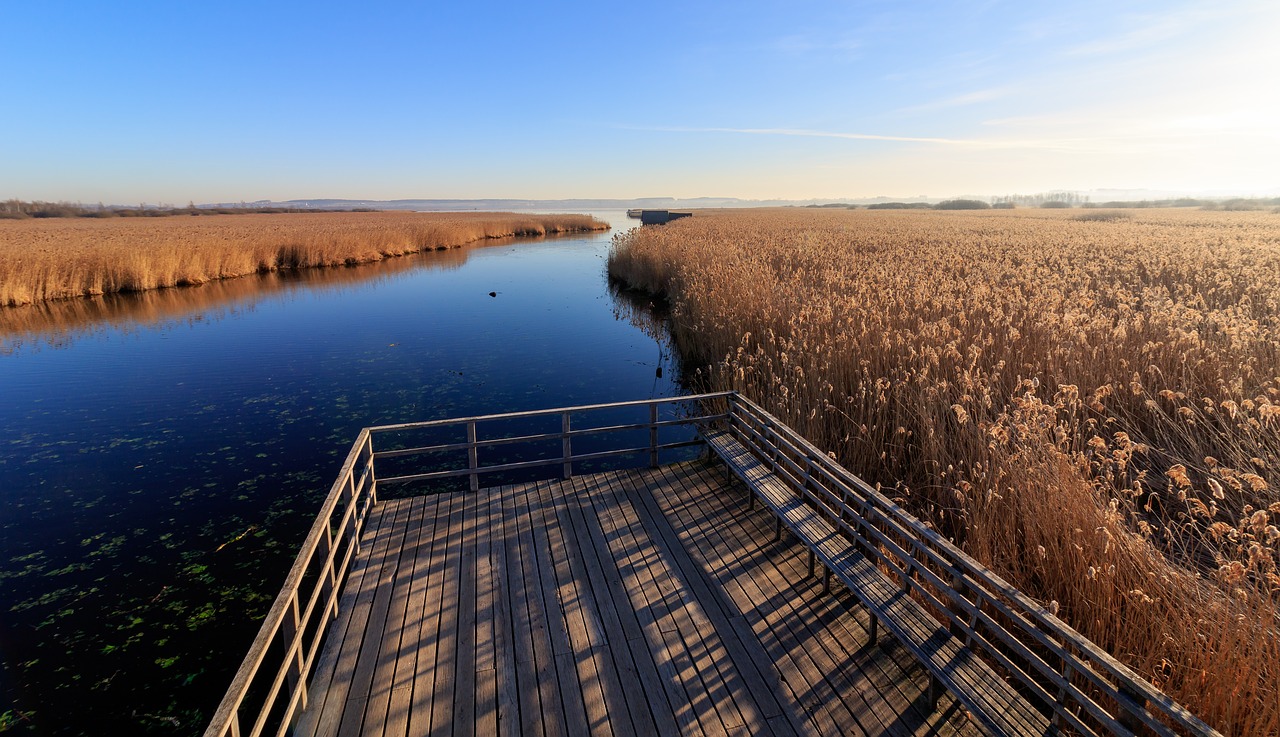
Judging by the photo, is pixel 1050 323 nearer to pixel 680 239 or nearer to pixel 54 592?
pixel 54 592

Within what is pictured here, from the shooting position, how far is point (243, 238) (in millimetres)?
31438

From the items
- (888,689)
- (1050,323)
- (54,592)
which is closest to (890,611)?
(888,689)

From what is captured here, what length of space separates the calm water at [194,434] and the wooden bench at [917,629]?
15.7ft

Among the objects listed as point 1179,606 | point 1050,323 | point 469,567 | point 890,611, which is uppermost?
point 1050,323

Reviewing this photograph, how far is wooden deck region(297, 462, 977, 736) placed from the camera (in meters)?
3.35

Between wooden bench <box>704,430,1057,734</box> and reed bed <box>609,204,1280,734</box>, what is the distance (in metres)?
0.76

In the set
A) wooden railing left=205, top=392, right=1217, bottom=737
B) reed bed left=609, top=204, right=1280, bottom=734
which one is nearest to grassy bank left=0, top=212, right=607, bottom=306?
wooden railing left=205, top=392, right=1217, bottom=737

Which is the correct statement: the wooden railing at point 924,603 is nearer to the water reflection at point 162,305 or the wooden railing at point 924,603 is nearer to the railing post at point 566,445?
the railing post at point 566,445

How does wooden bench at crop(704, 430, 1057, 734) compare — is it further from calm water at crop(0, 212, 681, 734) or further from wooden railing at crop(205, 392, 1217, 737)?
calm water at crop(0, 212, 681, 734)

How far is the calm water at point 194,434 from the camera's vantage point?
4773mm

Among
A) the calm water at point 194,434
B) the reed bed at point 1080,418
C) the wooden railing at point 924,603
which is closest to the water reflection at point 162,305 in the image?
the calm water at point 194,434

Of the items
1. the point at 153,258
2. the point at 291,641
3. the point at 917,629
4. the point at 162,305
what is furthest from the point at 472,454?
the point at 153,258

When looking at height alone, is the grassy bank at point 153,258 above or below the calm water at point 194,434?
above

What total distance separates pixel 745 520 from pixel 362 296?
2096 cm
